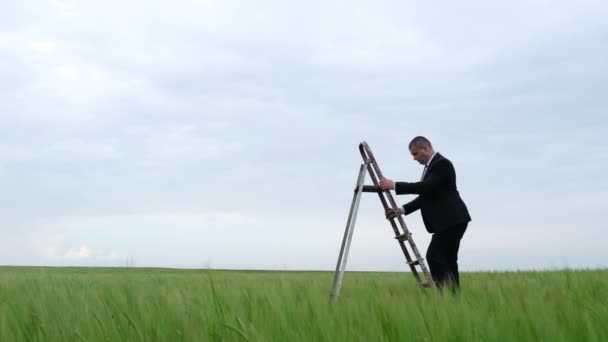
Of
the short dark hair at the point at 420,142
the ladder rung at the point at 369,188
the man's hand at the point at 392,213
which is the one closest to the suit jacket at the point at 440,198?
the short dark hair at the point at 420,142

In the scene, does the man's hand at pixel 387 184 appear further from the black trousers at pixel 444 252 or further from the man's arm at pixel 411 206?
the black trousers at pixel 444 252

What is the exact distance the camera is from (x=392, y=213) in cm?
609

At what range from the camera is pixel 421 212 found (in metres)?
6.74

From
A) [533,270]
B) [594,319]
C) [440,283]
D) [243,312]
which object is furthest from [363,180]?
[533,270]

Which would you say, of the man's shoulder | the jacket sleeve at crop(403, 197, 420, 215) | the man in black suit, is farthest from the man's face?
the jacket sleeve at crop(403, 197, 420, 215)

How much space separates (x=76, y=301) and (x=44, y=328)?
61.5 inches

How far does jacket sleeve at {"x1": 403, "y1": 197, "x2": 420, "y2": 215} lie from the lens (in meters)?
6.73

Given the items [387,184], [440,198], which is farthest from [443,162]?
[387,184]

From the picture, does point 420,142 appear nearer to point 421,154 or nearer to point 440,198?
point 421,154

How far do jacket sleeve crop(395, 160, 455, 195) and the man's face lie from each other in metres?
0.21

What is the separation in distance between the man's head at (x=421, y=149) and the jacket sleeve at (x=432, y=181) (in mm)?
215

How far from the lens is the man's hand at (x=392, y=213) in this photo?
605cm

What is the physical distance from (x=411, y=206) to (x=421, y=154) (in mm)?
680

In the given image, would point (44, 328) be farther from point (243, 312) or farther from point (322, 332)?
point (322, 332)
